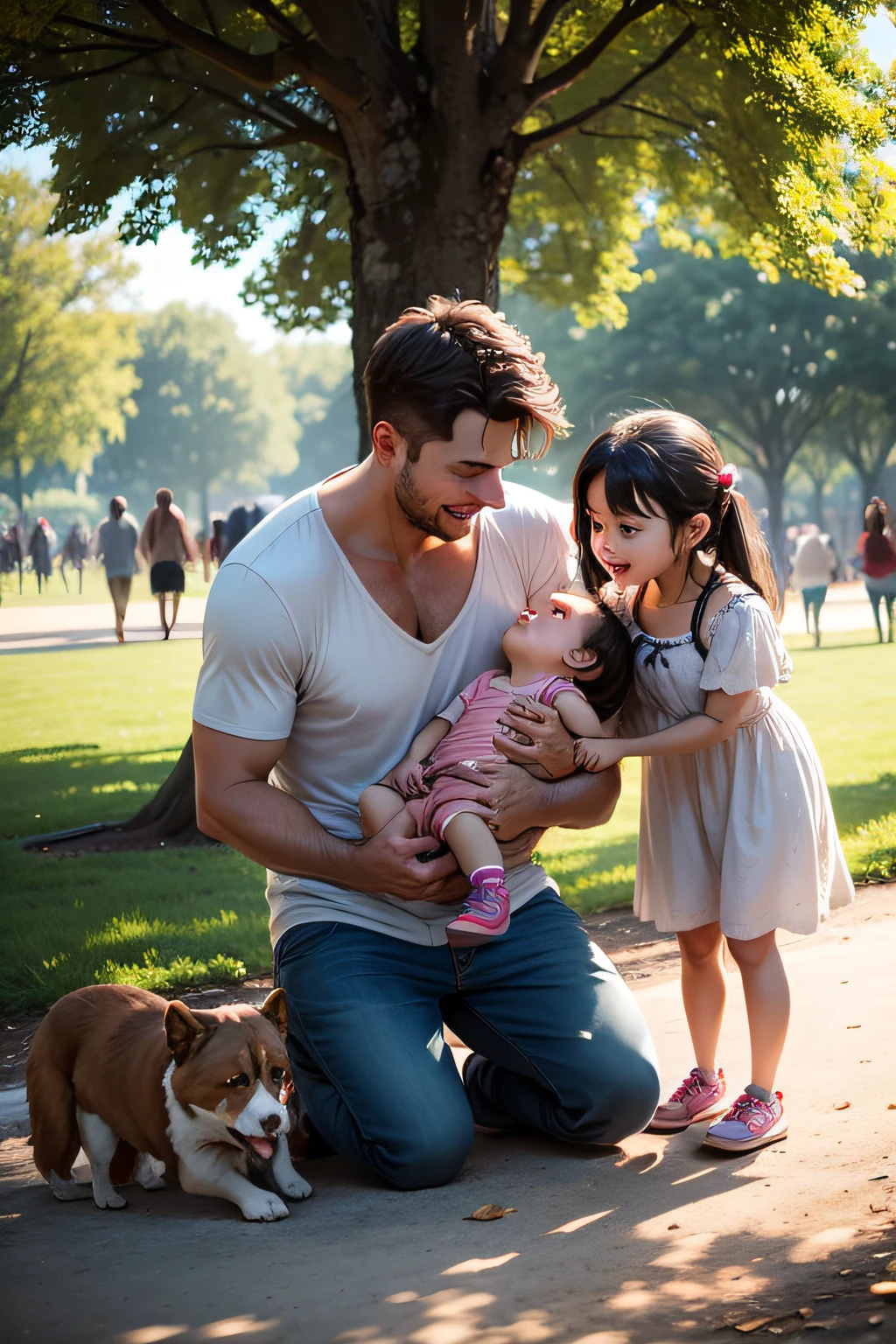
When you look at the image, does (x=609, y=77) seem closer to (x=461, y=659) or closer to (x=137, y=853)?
(x=137, y=853)

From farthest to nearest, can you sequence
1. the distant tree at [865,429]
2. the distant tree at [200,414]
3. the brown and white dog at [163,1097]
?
1. the distant tree at [865,429]
2. the distant tree at [200,414]
3. the brown and white dog at [163,1097]

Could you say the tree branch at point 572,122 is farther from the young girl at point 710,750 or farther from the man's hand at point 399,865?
the man's hand at point 399,865

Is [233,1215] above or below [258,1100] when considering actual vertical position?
below

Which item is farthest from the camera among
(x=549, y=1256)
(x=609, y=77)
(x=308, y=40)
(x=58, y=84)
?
(x=609, y=77)

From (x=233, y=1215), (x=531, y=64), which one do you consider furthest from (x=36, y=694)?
(x=233, y=1215)

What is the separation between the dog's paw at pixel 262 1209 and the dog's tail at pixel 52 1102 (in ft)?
1.69

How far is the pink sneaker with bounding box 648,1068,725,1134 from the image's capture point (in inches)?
143

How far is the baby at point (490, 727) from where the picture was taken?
11.3 feet

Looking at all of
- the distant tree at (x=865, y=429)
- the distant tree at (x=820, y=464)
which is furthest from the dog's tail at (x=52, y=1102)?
the distant tree at (x=820, y=464)

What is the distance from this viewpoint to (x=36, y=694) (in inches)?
301

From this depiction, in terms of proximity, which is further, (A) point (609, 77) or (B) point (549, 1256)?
(A) point (609, 77)

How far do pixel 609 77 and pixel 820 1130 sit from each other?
814 centimetres

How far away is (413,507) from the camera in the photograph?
3621 millimetres

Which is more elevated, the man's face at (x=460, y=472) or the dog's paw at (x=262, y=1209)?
the man's face at (x=460, y=472)
